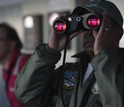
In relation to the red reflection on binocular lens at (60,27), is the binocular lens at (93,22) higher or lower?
higher

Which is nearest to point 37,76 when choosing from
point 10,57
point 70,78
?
point 70,78

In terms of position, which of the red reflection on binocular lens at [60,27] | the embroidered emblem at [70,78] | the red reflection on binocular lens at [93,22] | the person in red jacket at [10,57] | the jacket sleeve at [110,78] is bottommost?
the person in red jacket at [10,57]

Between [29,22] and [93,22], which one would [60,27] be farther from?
[29,22]

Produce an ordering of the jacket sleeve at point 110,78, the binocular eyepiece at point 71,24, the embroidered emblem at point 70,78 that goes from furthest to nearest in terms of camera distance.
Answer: the embroidered emblem at point 70,78 < the binocular eyepiece at point 71,24 < the jacket sleeve at point 110,78

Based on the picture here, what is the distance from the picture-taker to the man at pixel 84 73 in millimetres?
910

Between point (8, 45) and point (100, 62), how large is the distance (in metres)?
1.28

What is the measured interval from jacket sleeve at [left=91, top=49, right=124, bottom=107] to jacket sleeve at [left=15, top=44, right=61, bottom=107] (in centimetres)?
24

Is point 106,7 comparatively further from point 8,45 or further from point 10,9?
point 10,9

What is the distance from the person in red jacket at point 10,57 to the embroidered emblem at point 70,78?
700mm

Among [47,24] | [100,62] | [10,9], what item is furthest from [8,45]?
[10,9]

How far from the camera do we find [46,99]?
115 cm

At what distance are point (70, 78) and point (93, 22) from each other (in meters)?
0.33

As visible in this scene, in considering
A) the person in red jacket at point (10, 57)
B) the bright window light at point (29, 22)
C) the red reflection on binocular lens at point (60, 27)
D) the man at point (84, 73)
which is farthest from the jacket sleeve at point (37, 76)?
the bright window light at point (29, 22)

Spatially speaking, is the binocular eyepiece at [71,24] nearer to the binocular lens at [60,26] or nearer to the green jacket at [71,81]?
the binocular lens at [60,26]
